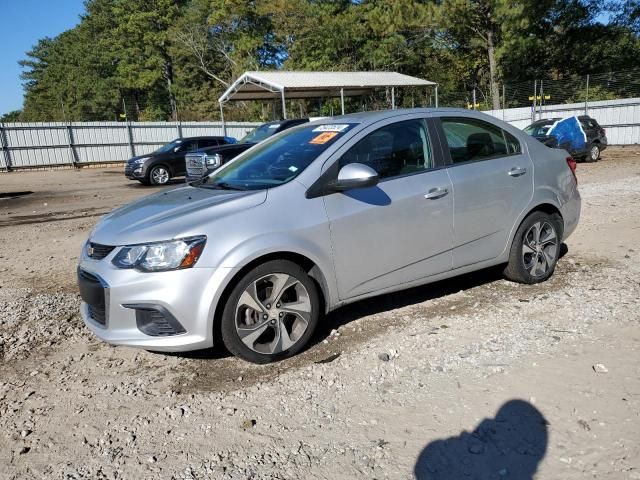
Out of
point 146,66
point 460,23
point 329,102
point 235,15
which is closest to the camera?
point 460,23

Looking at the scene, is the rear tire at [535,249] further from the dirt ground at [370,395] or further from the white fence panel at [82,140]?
the white fence panel at [82,140]

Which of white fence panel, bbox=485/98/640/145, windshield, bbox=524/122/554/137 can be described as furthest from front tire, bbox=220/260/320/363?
white fence panel, bbox=485/98/640/145

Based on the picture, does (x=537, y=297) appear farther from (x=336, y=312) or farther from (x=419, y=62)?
(x=419, y=62)

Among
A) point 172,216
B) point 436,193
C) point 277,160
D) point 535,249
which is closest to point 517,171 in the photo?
point 535,249

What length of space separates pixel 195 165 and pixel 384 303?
403 inches

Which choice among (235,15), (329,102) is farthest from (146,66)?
(329,102)

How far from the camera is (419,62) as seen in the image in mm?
40219

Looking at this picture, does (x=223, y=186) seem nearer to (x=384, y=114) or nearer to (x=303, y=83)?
(x=384, y=114)

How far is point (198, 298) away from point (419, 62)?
40.5 meters

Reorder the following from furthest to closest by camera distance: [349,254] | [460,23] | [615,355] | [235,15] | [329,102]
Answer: [235,15] → [329,102] → [460,23] → [349,254] → [615,355]

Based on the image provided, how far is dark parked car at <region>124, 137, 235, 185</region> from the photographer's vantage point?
1698 cm

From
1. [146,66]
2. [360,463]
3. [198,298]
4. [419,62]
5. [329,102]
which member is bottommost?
[360,463]

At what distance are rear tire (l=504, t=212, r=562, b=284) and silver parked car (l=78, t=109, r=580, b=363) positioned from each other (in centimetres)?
2

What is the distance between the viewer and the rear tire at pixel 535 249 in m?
4.70
